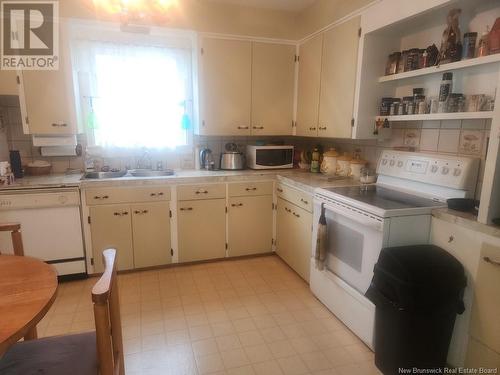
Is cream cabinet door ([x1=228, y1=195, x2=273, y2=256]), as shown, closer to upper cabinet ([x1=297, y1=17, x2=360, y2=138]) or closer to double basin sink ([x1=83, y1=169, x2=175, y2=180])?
double basin sink ([x1=83, y1=169, x2=175, y2=180])

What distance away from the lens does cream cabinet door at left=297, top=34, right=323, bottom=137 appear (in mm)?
2955

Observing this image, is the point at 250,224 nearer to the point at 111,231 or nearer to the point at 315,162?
the point at 315,162

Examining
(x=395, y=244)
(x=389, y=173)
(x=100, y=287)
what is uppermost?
(x=389, y=173)

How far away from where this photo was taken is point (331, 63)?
8.95 ft

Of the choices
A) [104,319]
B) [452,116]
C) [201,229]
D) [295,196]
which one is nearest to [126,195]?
[201,229]

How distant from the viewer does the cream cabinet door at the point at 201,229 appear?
3000 mm

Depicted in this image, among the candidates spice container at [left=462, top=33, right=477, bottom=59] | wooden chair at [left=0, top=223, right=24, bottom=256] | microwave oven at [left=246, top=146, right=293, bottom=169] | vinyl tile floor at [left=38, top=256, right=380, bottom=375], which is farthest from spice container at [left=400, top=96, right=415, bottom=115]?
wooden chair at [left=0, top=223, right=24, bottom=256]

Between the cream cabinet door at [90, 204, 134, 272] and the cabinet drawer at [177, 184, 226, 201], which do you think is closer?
the cream cabinet door at [90, 204, 134, 272]

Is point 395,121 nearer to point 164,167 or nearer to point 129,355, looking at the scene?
point 164,167

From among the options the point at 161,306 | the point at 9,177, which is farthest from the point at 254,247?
the point at 9,177

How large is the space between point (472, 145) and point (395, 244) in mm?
824

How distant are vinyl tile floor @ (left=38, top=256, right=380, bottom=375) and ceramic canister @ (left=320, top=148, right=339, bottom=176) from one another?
3.49 feet

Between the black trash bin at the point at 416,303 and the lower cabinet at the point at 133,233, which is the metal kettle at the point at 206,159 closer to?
the lower cabinet at the point at 133,233

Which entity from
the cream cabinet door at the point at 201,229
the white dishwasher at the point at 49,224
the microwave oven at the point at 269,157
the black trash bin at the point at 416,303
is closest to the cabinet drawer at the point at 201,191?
the cream cabinet door at the point at 201,229
